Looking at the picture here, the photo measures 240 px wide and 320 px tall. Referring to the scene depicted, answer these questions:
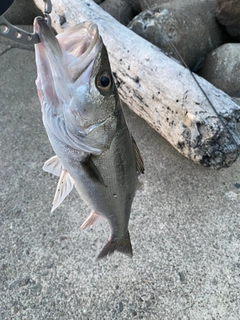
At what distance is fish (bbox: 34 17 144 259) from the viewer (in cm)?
124

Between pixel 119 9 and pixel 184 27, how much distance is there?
1.06m

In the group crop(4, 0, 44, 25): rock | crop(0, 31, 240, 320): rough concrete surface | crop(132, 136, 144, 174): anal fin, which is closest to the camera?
crop(132, 136, 144, 174): anal fin

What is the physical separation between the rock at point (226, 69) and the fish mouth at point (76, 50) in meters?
2.49

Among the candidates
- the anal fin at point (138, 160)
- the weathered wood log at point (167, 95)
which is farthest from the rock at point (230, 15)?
the anal fin at point (138, 160)

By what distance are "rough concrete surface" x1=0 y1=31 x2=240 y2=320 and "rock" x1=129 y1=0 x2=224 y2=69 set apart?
3.26 ft

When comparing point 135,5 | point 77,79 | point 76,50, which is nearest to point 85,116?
point 77,79

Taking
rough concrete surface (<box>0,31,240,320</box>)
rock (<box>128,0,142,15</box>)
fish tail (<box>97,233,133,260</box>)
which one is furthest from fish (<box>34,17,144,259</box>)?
rock (<box>128,0,142,15</box>)

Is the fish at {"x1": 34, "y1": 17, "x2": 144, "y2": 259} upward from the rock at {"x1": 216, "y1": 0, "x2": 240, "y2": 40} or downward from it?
upward

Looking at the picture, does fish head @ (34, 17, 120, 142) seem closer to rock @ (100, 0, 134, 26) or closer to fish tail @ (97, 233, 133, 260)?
fish tail @ (97, 233, 133, 260)

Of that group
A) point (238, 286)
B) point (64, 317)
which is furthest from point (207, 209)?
point (64, 317)

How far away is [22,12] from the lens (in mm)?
4578

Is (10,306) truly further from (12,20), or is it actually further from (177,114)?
(12,20)

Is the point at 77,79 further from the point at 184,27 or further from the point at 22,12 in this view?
the point at 22,12

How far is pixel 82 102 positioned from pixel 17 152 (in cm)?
210
